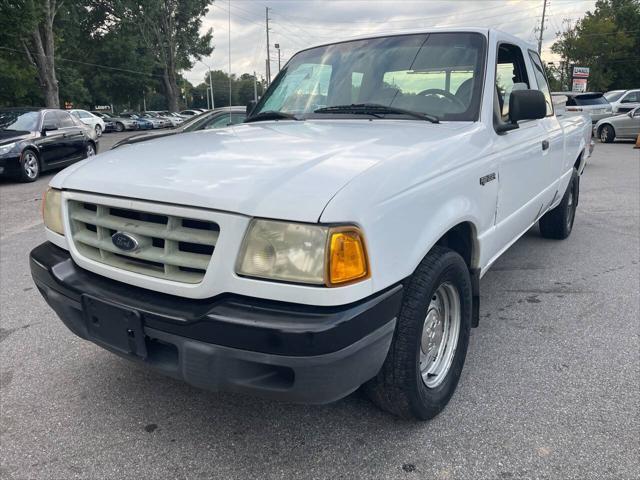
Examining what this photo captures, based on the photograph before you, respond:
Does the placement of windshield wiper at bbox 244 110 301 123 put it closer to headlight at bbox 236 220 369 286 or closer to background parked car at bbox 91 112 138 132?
headlight at bbox 236 220 369 286

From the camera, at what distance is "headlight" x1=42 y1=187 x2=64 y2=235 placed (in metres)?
2.40

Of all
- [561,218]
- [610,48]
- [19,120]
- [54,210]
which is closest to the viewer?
[54,210]

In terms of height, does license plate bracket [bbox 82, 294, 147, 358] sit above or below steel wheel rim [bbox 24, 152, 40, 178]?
above

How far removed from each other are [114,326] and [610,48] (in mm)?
47448

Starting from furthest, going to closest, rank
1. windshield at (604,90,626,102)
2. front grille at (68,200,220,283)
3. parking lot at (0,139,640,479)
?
1. windshield at (604,90,626,102)
2. parking lot at (0,139,640,479)
3. front grille at (68,200,220,283)

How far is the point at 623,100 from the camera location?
19609 mm

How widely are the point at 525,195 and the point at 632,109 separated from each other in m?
16.8

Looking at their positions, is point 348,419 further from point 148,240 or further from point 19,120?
point 19,120

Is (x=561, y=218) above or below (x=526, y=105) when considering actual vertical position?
below

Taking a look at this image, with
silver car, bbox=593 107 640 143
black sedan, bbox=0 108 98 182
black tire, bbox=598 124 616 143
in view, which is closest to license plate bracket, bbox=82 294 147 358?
black sedan, bbox=0 108 98 182

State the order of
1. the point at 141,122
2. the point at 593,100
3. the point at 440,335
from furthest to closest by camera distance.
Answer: the point at 141,122 → the point at 593,100 → the point at 440,335

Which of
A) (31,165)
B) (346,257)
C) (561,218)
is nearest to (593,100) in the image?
(561,218)

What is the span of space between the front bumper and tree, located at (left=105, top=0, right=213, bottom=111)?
39.3 meters

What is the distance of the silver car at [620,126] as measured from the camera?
1656cm
